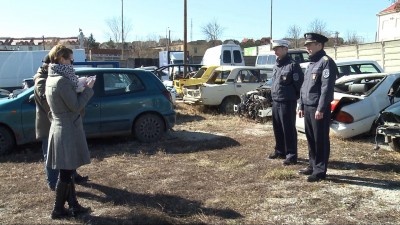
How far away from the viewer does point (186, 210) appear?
4746mm

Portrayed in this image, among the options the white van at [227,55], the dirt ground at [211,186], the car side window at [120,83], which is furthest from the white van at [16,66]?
the car side window at [120,83]

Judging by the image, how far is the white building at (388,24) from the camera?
48.5m

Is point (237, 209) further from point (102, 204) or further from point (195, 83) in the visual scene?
point (195, 83)

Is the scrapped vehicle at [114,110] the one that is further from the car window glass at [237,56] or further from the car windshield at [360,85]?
the car window glass at [237,56]

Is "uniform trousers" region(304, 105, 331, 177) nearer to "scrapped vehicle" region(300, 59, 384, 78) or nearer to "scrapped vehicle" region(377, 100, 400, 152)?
"scrapped vehicle" region(377, 100, 400, 152)

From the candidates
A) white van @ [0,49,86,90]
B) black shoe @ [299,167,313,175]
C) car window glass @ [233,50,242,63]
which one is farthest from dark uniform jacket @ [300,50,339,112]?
car window glass @ [233,50,242,63]

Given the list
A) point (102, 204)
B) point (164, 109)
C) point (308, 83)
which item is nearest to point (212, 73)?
point (164, 109)

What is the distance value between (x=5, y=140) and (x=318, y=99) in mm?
5316

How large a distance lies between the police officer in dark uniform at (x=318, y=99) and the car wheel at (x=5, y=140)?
5054 millimetres

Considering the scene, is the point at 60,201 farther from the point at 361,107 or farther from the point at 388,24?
the point at 388,24

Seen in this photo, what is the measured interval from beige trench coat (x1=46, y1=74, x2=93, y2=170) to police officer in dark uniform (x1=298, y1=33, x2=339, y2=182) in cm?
A: 289

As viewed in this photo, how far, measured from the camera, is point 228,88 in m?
13.2

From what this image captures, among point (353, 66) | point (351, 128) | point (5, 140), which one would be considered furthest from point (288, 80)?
point (353, 66)

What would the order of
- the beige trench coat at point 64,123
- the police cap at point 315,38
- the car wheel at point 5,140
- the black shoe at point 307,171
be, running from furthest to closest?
the car wheel at point 5,140
the black shoe at point 307,171
the police cap at point 315,38
the beige trench coat at point 64,123
